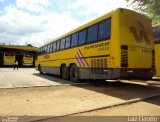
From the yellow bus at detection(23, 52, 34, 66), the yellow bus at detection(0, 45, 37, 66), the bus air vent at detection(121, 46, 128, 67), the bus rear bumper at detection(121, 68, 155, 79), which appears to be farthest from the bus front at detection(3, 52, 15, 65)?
the bus air vent at detection(121, 46, 128, 67)

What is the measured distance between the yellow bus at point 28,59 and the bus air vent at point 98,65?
118 feet

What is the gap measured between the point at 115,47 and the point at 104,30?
1410 millimetres

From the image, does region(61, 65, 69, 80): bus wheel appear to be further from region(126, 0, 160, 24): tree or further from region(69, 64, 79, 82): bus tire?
region(126, 0, 160, 24): tree

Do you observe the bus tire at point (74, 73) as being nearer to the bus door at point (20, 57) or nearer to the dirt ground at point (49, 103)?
the dirt ground at point (49, 103)

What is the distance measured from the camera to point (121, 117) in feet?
21.8

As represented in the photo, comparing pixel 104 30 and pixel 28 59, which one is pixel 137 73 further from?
pixel 28 59

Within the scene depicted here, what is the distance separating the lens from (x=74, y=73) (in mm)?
15820

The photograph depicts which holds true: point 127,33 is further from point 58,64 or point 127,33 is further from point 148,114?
point 58,64

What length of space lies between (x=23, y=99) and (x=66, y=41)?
8.59 m

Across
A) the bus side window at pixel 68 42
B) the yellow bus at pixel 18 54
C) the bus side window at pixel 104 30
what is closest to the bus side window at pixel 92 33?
the bus side window at pixel 104 30

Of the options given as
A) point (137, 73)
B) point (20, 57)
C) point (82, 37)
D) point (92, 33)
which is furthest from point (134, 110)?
point (20, 57)

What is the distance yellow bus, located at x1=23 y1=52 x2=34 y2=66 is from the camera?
47375 mm

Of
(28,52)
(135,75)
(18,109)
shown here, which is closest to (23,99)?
(18,109)

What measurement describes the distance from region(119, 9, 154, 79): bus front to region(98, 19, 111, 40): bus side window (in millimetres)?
746
